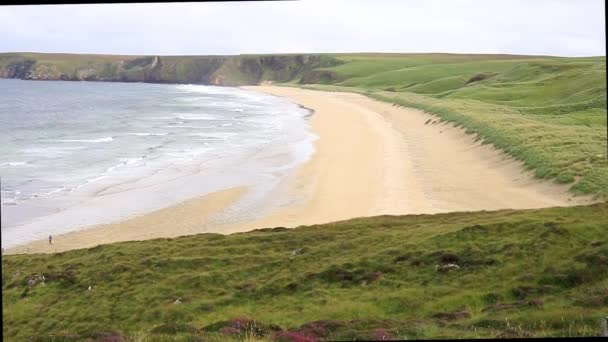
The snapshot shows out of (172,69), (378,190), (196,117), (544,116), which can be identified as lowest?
(196,117)

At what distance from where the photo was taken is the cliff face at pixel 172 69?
174 metres

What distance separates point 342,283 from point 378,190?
12050 millimetres

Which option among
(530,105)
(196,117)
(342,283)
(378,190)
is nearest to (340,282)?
(342,283)

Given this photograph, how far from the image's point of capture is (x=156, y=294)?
37.3 feet

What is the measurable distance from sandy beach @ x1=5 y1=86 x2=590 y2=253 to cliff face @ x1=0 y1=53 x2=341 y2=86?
140 m

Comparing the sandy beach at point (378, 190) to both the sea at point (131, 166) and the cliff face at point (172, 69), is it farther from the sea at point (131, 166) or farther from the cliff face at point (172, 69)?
the cliff face at point (172, 69)

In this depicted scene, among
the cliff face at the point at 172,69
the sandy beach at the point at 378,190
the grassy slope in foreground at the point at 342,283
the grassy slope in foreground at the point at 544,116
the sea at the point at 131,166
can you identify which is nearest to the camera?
the grassy slope in foreground at the point at 342,283

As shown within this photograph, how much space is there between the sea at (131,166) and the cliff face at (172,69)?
382ft

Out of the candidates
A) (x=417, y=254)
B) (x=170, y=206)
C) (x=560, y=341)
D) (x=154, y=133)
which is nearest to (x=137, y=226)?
(x=170, y=206)

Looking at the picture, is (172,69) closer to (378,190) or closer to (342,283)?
(378,190)

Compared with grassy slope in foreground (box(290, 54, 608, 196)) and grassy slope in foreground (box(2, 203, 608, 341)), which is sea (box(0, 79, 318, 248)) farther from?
grassy slope in foreground (box(290, 54, 608, 196))

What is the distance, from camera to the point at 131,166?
101 ft

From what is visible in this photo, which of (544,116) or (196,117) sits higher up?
(544,116)

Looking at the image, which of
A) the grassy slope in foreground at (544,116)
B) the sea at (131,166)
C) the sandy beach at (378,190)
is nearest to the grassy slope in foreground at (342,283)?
the sandy beach at (378,190)
